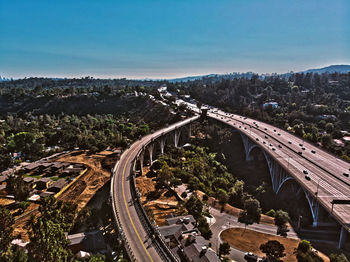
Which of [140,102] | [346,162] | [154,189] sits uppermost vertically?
[140,102]

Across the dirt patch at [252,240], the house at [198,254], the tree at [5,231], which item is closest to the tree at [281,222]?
the dirt patch at [252,240]

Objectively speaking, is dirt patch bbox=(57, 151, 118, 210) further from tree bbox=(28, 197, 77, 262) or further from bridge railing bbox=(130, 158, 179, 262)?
tree bbox=(28, 197, 77, 262)

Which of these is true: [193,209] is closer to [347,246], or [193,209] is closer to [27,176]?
[347,246]

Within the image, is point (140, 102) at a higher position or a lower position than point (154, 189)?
higher

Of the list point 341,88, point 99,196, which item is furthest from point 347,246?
point 341,88

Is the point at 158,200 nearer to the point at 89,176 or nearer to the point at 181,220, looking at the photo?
the point at 181,220

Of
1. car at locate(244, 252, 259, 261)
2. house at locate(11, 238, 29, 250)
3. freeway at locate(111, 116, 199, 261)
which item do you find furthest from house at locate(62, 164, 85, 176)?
car at locate(244, 252, 259, 261)

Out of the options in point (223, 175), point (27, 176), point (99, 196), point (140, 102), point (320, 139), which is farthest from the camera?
point (140, 102)
